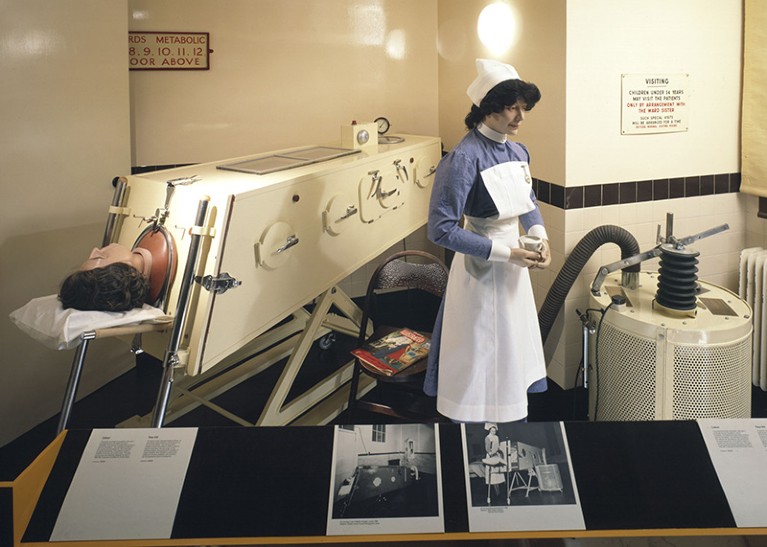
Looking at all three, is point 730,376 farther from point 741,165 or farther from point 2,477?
point 2,477

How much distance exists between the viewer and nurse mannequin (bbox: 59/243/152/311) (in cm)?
262

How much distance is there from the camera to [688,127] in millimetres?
3809

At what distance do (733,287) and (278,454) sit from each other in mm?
3397

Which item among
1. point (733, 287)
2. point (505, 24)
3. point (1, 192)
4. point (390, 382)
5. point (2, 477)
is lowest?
point (2, 477)

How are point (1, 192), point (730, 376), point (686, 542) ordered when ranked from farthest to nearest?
point (1, 192) < point (730, 376) < point (686, 542)

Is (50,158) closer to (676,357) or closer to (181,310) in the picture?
(181,310)

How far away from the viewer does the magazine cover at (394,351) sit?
10.6 ft

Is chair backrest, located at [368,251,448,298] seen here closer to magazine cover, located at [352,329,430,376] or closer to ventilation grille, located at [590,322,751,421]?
magazine cover, located at [352,329,430,376]

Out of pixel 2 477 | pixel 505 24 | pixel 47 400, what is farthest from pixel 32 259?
pixel 505 24

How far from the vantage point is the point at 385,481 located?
1493 millimetres

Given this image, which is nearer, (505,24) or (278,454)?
(278,454)

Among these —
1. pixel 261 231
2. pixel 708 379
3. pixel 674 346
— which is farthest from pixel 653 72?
pixel 261 231

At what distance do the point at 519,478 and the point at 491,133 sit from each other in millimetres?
1673

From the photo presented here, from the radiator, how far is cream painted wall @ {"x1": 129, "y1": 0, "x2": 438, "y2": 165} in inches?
99.6
